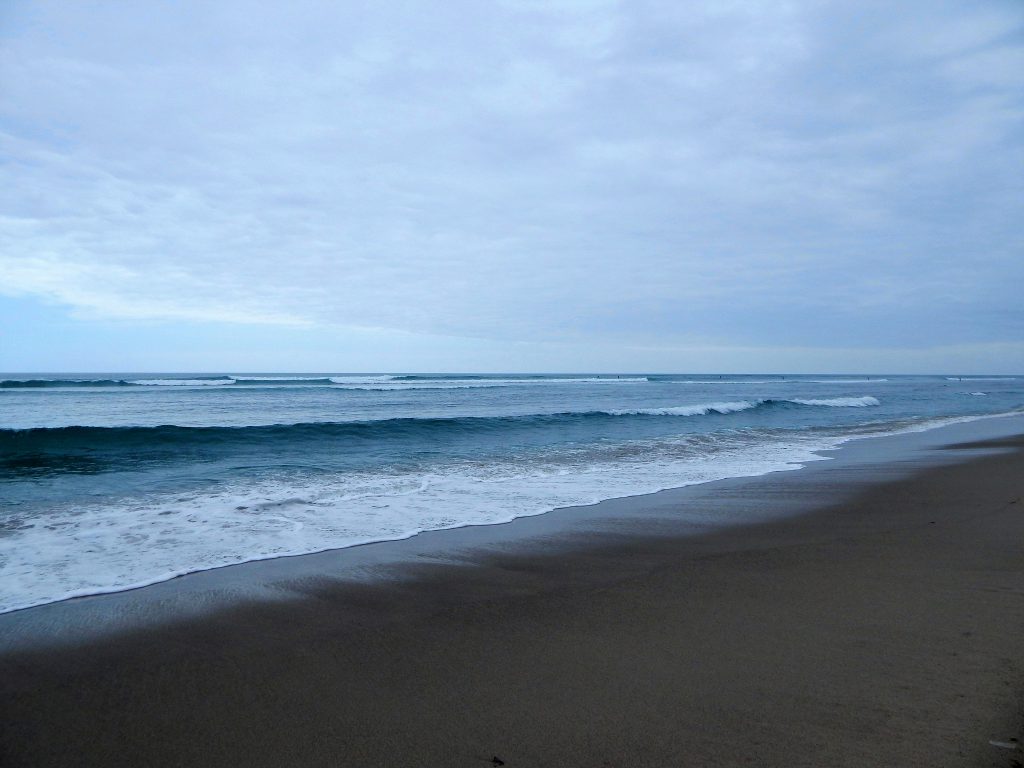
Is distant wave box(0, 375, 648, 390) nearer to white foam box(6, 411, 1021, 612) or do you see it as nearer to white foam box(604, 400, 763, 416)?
white foam box(604, 400, 763, 416)

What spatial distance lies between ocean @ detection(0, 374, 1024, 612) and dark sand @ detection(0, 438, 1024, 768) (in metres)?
1.90

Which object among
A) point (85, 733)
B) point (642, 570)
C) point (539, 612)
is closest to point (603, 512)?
point (642, 570)

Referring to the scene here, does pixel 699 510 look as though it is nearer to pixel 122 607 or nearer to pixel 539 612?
pixel 539 612

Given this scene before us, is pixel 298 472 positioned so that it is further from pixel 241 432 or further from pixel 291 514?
pixel 241 432

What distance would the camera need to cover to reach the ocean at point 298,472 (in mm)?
6656

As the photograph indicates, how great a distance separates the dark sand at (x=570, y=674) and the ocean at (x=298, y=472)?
190 centimetres

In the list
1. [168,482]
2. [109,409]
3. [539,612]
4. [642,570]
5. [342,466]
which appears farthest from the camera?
[109,409]

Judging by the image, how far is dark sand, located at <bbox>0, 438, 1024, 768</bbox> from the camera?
2.93 m

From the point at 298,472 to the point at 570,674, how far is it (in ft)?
31.4

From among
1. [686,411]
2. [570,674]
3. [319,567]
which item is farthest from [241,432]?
[686,411]

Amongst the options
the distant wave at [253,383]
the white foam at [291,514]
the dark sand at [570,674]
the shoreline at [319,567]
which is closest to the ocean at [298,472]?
the white foam at [291,514]

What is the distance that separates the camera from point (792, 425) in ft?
78.2

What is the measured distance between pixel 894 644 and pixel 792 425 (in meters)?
21.5

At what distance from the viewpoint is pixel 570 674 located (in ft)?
12.0
